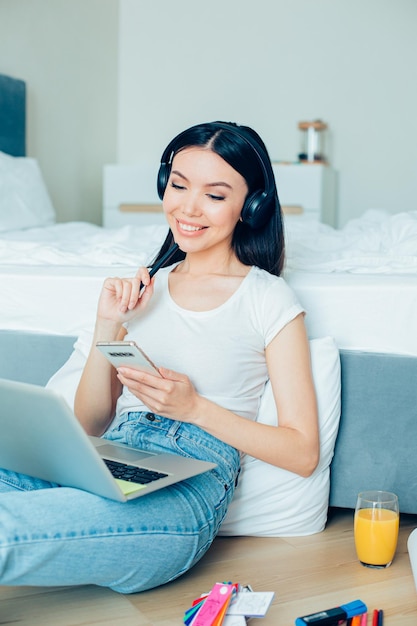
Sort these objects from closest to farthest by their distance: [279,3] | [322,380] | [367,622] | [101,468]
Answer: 1. [101,468]
2. [367,622]
3. [322,380]
4. [279,3]

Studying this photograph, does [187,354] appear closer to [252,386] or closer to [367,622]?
[252,386]

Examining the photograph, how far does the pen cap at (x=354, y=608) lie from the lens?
1.26m

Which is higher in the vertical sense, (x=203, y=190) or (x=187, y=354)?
(x=203, y=190)

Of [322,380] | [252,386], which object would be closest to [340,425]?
[322,380]

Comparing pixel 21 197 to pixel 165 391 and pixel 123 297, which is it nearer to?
pixel 123 297

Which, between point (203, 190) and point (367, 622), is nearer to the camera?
point (367, 622)

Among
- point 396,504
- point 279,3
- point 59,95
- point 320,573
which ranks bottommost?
point 320,573

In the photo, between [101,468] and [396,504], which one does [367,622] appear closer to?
[396,504]

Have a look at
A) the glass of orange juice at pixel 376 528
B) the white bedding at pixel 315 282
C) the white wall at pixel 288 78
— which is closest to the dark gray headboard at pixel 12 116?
the white wall at pixel 288 78

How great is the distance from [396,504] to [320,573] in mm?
194

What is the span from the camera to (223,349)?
4.89 feet

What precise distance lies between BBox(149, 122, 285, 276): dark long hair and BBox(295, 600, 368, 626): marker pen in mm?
663

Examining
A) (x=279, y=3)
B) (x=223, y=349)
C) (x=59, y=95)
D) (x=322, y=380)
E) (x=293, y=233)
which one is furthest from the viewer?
(x=279, y=3)

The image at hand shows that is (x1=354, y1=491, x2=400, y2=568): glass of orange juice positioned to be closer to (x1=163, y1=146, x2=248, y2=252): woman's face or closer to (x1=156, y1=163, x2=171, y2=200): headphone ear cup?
(x1=163, y1=146, x2=248, y2=252): woman's face
